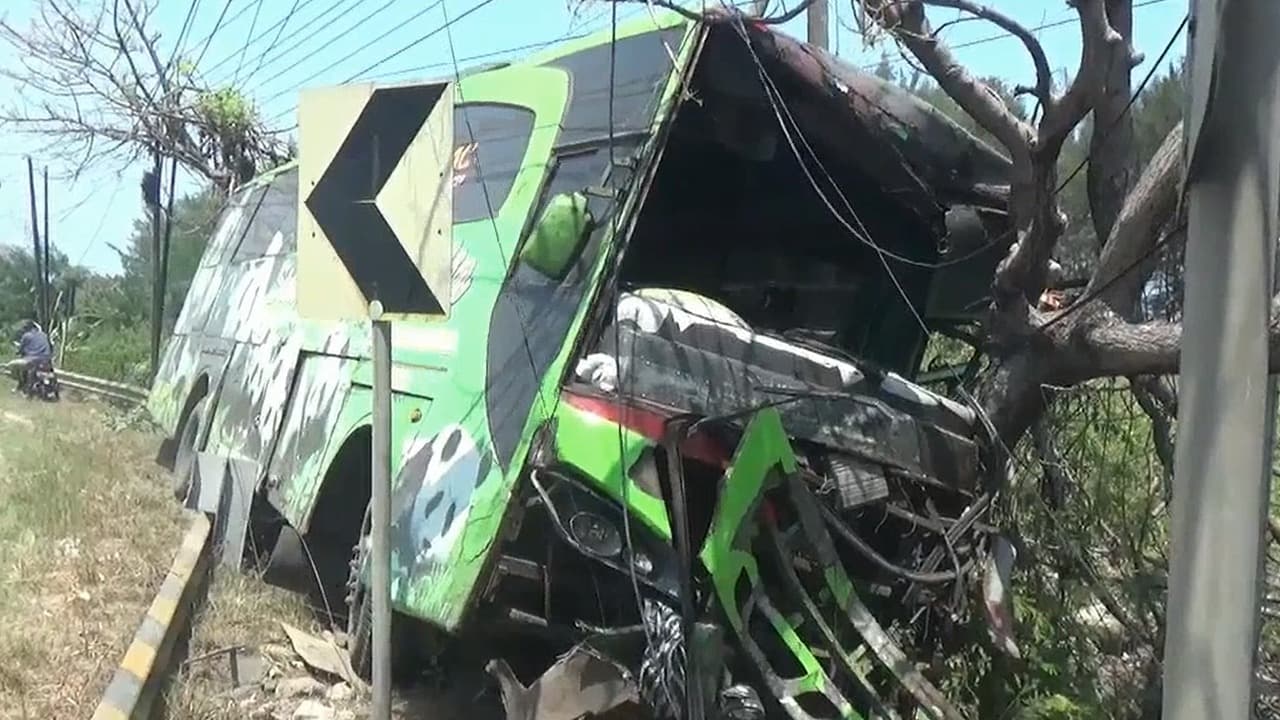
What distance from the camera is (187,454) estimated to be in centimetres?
1034

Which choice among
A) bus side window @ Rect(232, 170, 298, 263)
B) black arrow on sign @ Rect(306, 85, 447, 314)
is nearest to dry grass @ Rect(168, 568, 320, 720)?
black arrow on sign @ Rect(306, 85, 447, 314)

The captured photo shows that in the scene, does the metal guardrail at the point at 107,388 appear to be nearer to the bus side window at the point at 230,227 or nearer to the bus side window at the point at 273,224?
the bus side window at the point at 230,227

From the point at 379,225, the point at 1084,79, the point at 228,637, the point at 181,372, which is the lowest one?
the point at 228,637

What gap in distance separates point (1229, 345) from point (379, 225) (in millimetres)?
2253

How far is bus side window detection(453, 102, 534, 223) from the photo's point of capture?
5711mm

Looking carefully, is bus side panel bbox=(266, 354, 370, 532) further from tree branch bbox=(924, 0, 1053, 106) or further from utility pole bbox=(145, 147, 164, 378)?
utility pole bbox=(145, 147, 164, 378)

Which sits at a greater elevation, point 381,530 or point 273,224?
point 273,224

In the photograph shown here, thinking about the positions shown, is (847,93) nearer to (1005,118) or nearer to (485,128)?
(1005,118)

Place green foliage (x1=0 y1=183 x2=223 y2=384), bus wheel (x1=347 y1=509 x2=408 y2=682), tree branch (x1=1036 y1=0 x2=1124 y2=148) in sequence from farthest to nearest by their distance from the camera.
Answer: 1. green foliage (x1=0 y1=183 x2=223 y2=384)
2. bus wheel (x1=347 y1=509 x2=408 y2=682)
3. tree branch (x1=1036 y1=0 x2=1124 y2=148)

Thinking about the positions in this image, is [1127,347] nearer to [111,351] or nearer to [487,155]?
[487,155]

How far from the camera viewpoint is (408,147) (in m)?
3.83

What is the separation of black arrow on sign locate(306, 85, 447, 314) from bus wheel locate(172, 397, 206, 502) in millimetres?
6000

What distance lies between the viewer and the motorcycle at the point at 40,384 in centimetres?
2120

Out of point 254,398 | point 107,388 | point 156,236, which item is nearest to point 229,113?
point 156,236
